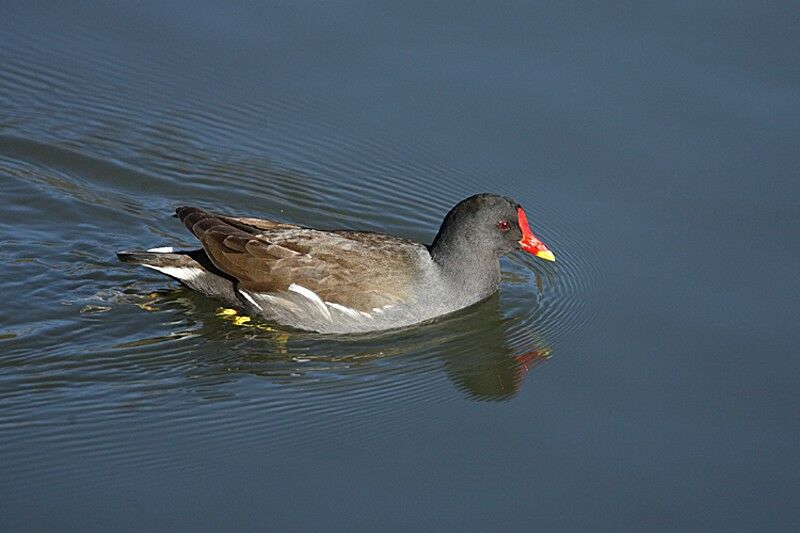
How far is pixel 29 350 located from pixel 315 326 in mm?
1967

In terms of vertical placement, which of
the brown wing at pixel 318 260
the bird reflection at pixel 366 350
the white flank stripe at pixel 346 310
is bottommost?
the bird reflection at pixel 366 350

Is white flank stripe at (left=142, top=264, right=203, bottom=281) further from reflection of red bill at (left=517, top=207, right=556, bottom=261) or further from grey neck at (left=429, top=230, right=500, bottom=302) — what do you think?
reflection of red bill at (left=517, top=207, right=556, bottom=261)

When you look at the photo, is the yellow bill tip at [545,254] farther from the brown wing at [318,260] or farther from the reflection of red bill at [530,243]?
the brown wing at [318,260]

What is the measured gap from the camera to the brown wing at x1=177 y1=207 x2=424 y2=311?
909 centimetres

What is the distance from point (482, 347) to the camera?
906 cm

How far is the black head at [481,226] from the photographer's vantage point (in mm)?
9328

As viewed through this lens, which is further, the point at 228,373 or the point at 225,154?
the point at 225,154

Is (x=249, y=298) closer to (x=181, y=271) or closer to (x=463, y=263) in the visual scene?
(x=181, y=271)

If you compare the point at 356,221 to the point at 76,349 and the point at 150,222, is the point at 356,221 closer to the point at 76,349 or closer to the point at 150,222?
the point at 150,222

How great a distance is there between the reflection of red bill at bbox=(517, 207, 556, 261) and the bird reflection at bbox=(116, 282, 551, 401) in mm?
529

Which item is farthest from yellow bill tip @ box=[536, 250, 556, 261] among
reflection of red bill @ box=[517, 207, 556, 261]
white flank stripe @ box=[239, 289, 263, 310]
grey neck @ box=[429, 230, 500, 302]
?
white flank stripe @ box=[239, 289, 263, 310]

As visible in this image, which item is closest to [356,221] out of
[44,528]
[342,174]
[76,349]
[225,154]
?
[342,174]

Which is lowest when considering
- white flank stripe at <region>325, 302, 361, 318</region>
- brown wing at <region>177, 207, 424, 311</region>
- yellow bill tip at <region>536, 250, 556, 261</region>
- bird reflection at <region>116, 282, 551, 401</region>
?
bird reflection at <region>116, 282, 551, 401</region>

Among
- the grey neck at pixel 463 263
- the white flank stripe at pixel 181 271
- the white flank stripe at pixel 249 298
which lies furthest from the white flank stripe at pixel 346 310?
the white flank stripe at pixel 181 271
